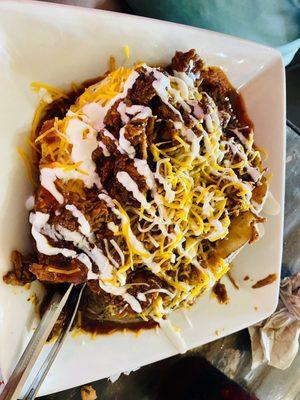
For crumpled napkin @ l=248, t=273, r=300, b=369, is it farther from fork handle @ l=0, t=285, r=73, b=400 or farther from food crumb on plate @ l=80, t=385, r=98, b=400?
fork handle @ l=0, t=285, r=73, b=400

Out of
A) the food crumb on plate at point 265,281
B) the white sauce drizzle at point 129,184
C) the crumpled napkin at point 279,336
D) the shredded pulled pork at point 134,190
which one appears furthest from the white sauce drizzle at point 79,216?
the crumpled napkin at point 279,336

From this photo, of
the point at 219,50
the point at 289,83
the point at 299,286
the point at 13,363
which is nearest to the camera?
the point at 13,363

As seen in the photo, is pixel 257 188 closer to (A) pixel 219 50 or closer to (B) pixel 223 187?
(B) pixel 223 187

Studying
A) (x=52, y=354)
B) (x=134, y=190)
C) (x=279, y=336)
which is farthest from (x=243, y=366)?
(x=134, y=190)

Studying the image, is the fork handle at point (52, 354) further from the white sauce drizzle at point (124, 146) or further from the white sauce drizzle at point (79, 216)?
the white sauce drizzle at point (124, 146)

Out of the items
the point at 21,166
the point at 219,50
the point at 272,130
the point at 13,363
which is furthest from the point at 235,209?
the point at 13,363

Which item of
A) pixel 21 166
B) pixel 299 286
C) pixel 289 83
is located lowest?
pixel 299 286
